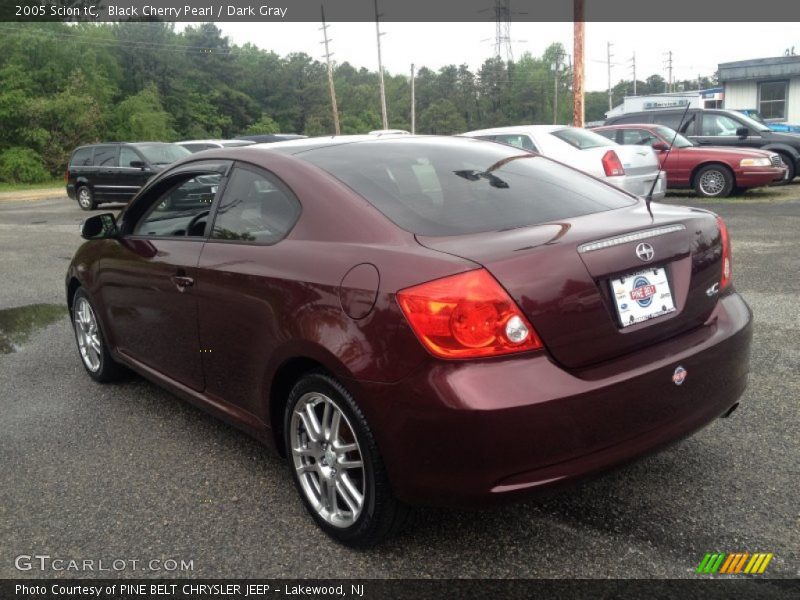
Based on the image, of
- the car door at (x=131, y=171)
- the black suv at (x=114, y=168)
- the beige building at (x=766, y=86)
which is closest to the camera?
the car door at (x=131, y=171)

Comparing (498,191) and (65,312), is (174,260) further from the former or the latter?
(65,312)

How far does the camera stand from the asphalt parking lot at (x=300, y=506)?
268 cm

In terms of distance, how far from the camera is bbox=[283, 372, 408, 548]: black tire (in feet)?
8.41

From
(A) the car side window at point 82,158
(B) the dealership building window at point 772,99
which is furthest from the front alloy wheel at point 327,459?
(B) the dealership building window at point 772,99

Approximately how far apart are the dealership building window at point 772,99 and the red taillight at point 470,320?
3211cm

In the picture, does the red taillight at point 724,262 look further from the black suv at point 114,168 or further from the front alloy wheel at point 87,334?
the black suv at point 114,168

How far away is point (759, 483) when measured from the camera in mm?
3096

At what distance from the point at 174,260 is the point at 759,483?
2.78m

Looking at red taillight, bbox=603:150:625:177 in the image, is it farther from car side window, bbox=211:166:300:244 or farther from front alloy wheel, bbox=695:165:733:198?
car side window, bbox=211:166:300:244

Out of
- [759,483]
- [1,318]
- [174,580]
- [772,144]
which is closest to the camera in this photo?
[174,580]

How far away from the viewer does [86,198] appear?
1973 cm

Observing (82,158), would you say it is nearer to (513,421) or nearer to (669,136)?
(669,136)

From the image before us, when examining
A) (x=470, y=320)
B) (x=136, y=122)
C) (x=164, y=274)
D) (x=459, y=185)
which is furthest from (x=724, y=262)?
(x=136, y=122)

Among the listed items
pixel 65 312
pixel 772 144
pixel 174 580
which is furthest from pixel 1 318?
pixel 772 144
